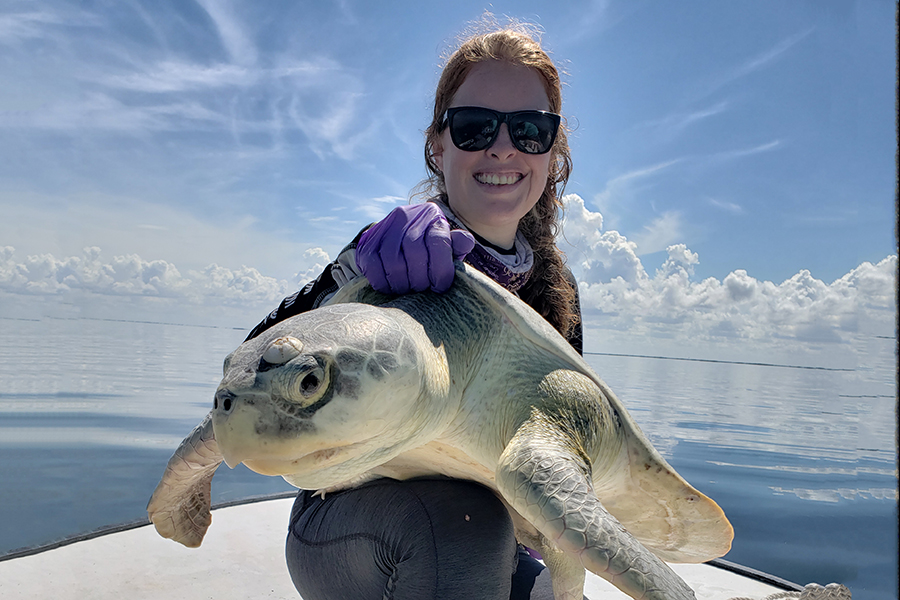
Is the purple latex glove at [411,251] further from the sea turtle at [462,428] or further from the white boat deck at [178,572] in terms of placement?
the white boat deck at [178,572]

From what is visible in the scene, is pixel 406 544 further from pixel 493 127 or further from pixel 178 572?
pixel 178 572

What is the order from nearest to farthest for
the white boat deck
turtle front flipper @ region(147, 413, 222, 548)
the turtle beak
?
the turtle beak
turtle front flipper @ region(147, 413, 222, 548)
the white boat deck

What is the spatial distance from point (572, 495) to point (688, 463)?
28.7 feet

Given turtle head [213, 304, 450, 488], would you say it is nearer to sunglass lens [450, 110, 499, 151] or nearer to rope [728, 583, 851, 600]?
sunglass lens [450, 110, 499, 151]

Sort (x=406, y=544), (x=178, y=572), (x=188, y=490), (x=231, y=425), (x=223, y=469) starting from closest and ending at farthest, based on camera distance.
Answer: (x=231, y=425)
(x=406, y=544)
(x=188, y=490)
(x=178, y=572)
(x=223, y=469)

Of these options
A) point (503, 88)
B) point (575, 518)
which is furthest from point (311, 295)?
point (575, 518)

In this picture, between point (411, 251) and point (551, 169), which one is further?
point (551, 169)

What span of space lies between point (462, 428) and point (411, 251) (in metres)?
0.46

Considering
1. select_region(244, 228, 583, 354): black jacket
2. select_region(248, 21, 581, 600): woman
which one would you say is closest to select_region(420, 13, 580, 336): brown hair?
select_region(248, 21, 581, 600): woman

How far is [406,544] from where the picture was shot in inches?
47.6

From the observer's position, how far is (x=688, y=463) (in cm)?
843

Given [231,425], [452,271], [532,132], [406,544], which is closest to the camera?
[231,425]

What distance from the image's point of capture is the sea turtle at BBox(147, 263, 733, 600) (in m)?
0.86

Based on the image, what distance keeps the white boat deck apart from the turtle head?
5.22ft
